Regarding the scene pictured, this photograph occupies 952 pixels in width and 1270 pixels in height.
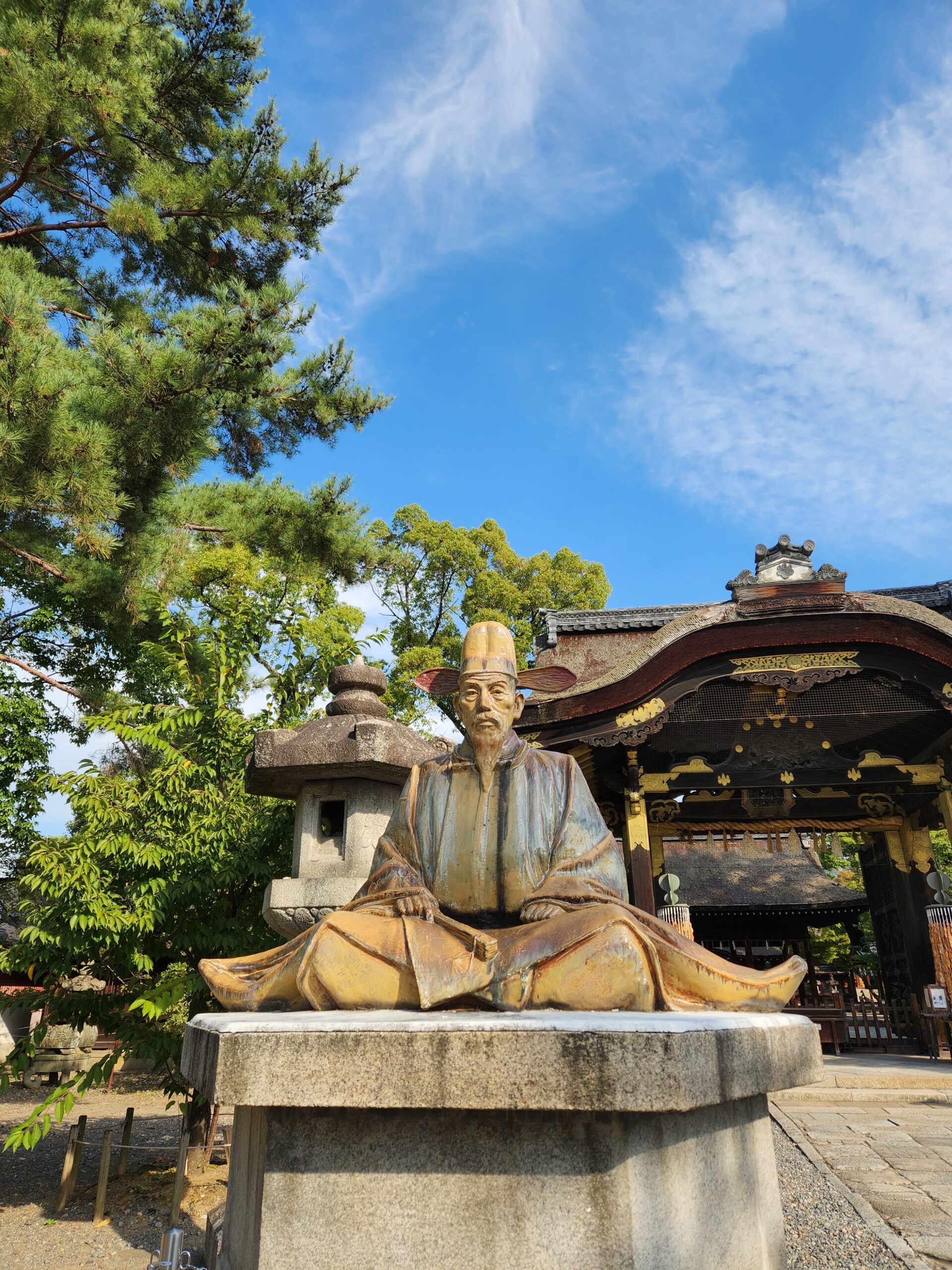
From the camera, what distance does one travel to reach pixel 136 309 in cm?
1059

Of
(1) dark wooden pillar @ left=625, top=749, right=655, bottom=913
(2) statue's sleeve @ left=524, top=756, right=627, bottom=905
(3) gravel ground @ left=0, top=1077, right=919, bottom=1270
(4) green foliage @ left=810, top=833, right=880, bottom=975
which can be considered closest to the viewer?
(2) statue's sleeve @ left=524, top=756, right=627, bottom=905

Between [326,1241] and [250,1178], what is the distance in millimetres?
410

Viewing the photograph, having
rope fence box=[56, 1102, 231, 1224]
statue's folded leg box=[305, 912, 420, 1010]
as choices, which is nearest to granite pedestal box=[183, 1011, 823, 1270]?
statue's folded leg box=[305, 912, 420, 1010]

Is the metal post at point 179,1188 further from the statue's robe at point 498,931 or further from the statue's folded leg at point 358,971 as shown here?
the statue's folded leg at point 358,971

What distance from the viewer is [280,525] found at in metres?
10.9

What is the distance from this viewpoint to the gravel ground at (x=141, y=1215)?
11.6 ft

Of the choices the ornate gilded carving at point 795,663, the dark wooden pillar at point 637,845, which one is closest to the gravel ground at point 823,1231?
the dark wooden pillar at point 637,845

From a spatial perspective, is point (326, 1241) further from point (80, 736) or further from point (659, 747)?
point (80, 736)

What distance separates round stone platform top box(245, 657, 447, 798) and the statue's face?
2.00 meters

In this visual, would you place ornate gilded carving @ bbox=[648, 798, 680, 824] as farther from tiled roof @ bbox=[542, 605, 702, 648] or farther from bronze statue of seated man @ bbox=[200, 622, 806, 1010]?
bronze statue of seated man @ bbox=[200, 622, 806, 1010]

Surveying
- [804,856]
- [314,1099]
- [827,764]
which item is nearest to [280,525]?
[827,764]

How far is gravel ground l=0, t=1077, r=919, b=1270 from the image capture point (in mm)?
3543

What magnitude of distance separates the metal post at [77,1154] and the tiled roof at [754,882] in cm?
1128

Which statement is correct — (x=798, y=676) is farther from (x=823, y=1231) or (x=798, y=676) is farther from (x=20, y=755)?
(x=20, y=755)
